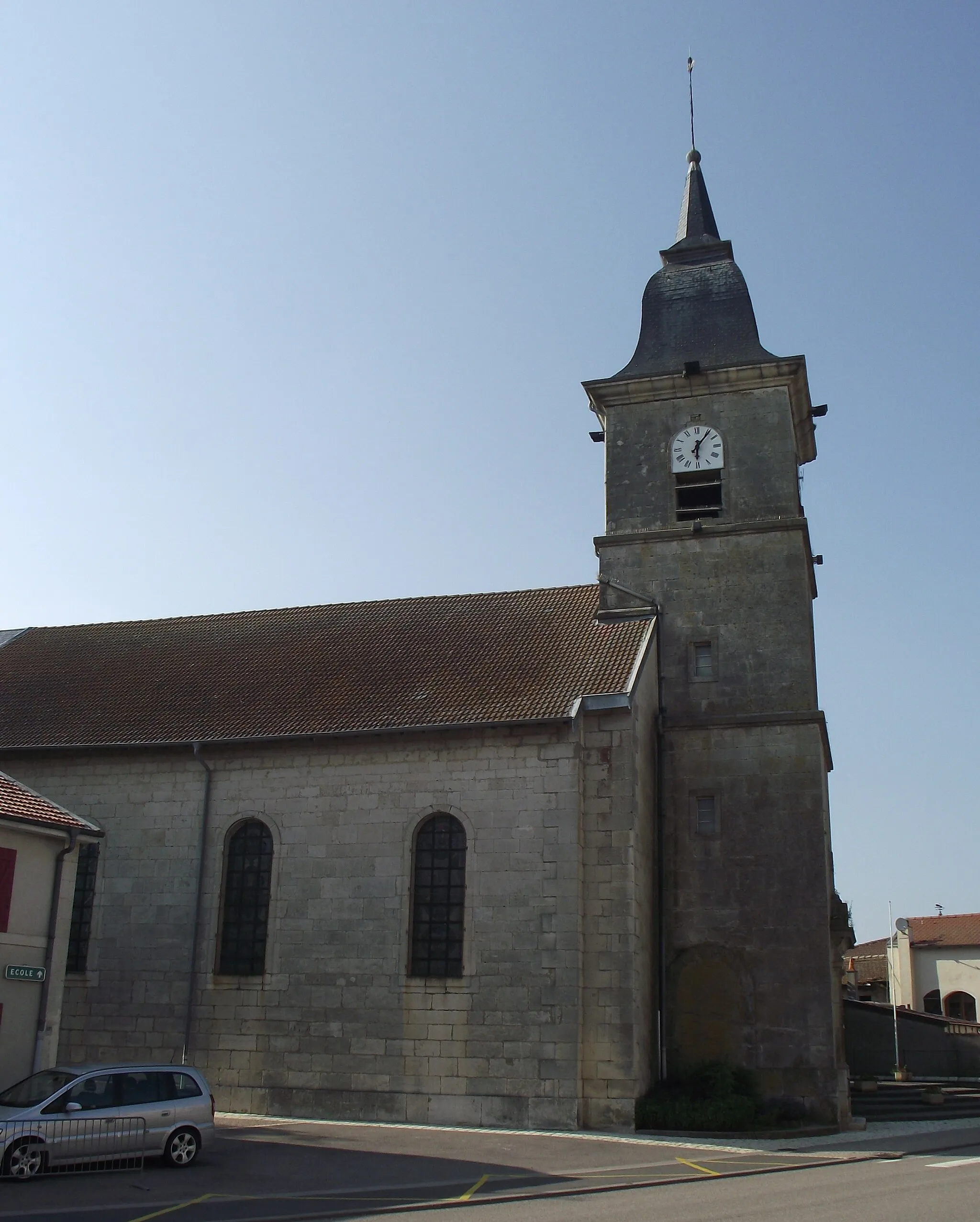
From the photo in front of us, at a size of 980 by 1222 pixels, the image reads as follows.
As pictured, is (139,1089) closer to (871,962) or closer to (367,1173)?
(367,1173)

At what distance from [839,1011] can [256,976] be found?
1038 cm

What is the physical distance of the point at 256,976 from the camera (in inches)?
804

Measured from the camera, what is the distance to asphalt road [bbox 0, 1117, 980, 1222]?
10.9 m

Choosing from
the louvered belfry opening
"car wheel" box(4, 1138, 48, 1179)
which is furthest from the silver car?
the louvered belfry opening

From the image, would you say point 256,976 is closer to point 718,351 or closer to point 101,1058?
point 101,1058

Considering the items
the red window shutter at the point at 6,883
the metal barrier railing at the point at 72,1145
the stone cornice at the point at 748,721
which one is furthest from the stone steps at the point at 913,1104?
the red window shutter at the point at 6,883

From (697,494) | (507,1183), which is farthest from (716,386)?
(507,1183)

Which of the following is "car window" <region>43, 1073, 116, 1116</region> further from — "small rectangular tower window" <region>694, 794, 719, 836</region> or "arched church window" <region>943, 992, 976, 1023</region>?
"arched church window" <region>943, 992, 976, 1023</region>

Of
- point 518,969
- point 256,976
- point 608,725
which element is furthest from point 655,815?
point 256,976

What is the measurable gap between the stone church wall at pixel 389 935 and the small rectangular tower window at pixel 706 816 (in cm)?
111

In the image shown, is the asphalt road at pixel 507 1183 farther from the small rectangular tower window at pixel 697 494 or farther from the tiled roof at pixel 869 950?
the tiled roof at pixel 869 950

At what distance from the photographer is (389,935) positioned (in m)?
20.0

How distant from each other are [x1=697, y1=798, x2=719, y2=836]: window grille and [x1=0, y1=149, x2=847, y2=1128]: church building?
37mm

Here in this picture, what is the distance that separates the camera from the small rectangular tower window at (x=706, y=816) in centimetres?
2172
